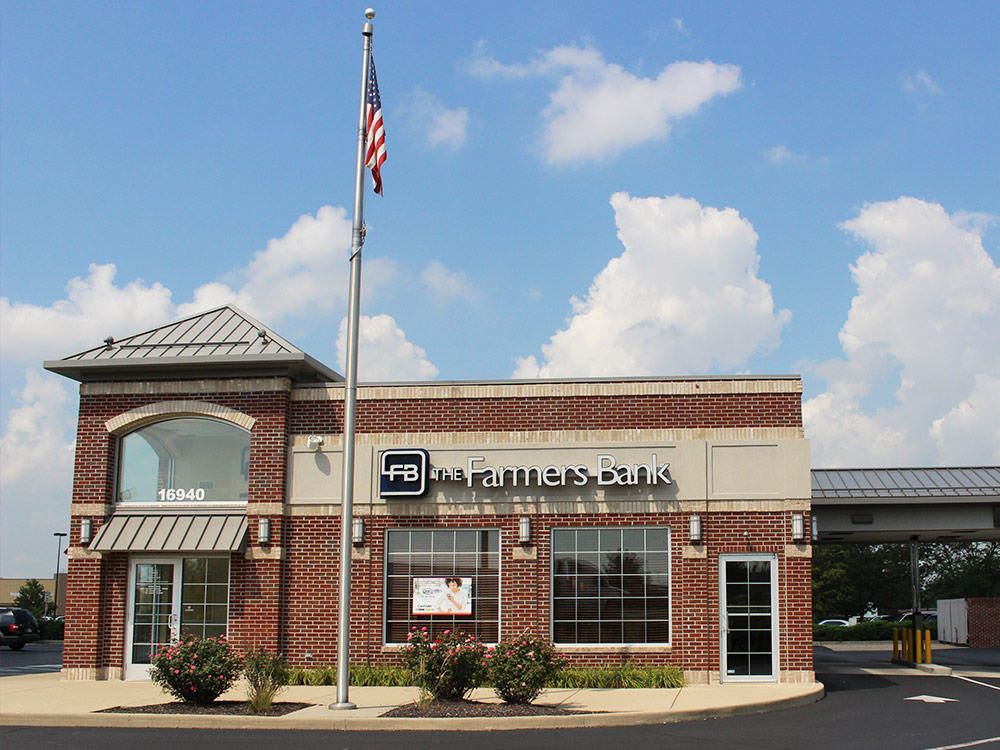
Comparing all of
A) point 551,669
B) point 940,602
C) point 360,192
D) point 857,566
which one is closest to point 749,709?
point 551,669

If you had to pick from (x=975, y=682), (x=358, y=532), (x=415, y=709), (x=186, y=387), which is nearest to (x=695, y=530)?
(x=358, y=532)

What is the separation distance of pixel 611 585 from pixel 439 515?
3.57 metres

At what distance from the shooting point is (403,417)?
20688mm

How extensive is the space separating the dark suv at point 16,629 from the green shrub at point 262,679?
79.7 feet

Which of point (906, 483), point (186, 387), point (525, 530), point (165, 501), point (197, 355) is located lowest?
point (525, 530)

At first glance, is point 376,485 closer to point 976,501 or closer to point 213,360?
point 213,360

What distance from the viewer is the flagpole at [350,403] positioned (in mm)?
15648

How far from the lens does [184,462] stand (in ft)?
69.9

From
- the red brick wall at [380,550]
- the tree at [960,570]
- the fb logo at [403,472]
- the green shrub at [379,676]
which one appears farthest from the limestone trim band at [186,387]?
the tree at [960,570]

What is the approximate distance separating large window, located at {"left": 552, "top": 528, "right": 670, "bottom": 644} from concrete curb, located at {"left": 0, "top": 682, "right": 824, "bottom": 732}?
12.5 ft

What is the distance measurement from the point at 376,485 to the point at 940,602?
3617 centimetres

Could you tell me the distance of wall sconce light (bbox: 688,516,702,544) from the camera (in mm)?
19406

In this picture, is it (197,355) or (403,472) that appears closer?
(403,472)

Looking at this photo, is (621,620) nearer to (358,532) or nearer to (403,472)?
(403,472)
